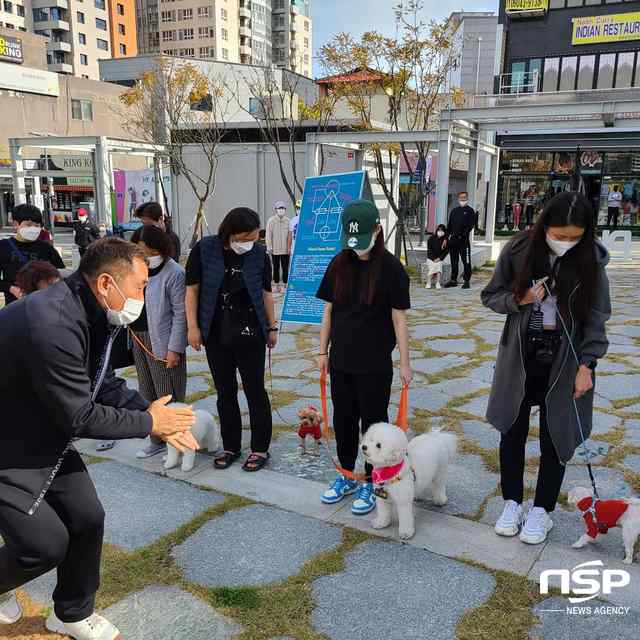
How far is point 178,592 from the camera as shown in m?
2.67

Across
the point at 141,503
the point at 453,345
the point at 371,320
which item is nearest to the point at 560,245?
the point at 371,320

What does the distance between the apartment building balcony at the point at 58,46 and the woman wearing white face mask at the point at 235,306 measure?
258ft

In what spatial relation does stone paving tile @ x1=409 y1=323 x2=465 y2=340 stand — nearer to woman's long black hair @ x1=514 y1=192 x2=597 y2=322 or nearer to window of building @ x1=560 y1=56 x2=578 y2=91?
woman's long black hair @ x1=514 y1=192 x2=597 y2=322

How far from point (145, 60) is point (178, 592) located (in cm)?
5928

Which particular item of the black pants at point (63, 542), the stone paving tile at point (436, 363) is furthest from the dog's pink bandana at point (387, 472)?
the stone paving tile at point (436, 363)

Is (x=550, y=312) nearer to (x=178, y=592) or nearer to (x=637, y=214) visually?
(x=178, y=592)

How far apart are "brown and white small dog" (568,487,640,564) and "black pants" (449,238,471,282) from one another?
873 centimetres

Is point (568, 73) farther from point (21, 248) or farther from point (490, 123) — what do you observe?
point (21, 248)

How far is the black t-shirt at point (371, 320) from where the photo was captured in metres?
3.21

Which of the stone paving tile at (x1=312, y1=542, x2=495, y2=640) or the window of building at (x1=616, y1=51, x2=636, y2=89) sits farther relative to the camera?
the window of building at (x1=616, y1=51, x2=636, y2=89)

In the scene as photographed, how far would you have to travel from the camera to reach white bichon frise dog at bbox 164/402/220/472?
3926 mm

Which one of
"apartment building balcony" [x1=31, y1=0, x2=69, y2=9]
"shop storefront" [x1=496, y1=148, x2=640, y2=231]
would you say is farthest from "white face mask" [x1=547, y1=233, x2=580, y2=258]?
"apartment building balcony" [x1=31, y1=0, x2=69, y2=9]

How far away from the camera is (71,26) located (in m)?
68.9

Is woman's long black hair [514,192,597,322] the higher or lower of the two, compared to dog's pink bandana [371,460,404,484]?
higher
